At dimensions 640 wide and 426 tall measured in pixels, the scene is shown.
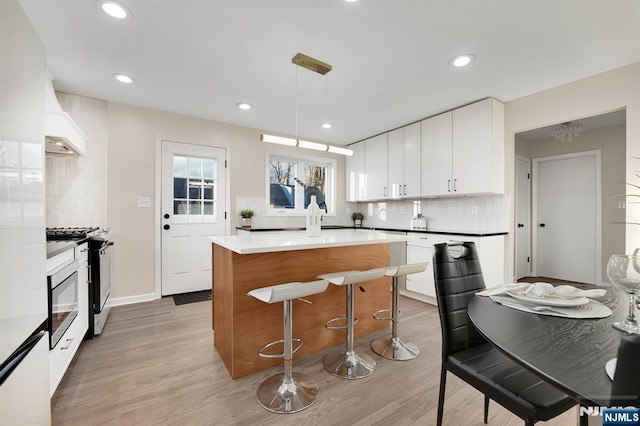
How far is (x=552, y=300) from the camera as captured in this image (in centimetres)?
102

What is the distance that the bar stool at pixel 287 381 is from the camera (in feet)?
5.32

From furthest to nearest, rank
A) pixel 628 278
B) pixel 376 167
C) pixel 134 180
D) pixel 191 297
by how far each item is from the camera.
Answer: pixel 376 167 → pixel 191 297 → pixel 134 180 → pixel 628 278

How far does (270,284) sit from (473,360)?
1.33 metres

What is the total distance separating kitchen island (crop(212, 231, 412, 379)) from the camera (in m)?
1.94

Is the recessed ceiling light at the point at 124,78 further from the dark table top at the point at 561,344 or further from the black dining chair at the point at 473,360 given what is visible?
the dark table top at the point at 561,344

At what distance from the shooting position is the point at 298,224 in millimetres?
4902

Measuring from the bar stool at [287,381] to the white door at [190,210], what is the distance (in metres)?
2.49

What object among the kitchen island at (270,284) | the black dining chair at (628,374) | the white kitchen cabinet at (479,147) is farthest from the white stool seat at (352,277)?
the white kitchen cabinet at (479,147)

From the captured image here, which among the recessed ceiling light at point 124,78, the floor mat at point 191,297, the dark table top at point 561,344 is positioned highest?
the recessed ceiling light at point 124,78

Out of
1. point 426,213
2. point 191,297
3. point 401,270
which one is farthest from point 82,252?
point 426,213

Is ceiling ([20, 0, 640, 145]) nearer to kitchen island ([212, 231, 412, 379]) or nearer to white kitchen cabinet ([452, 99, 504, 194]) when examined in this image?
white kitchen cabinet ([452, 99, 504, 194])

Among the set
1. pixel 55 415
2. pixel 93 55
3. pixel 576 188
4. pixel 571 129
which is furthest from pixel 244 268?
pixel 576 188

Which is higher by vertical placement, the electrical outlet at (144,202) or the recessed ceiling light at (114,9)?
the recessed ceiling light at (114,9)

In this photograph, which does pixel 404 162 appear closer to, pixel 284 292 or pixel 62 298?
pixel 284 292
